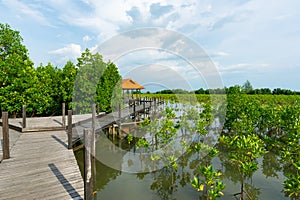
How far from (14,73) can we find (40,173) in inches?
375

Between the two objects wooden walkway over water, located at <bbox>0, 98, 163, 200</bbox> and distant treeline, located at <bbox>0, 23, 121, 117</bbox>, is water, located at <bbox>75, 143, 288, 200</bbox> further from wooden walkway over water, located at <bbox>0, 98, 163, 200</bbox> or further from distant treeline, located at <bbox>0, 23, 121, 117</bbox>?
distant treeline, located at <bbox>0, 23, 121, 117</bbox>

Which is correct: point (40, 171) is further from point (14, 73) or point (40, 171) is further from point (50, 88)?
point (50, 88)

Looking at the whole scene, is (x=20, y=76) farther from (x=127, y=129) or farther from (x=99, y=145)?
(x=127, y=129)

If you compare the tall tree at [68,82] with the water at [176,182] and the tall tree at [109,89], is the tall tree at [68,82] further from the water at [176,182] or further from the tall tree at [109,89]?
the water at [176,182]

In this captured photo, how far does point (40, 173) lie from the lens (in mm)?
4590

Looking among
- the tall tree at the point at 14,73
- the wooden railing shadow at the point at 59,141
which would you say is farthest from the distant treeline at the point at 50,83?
the wooden railing shadow at the point at 59,141

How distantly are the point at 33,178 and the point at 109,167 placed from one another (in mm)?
4224

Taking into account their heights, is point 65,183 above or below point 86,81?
below

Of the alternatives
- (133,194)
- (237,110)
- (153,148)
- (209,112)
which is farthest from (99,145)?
(237,110)

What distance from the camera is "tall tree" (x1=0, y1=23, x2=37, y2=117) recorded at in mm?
11078

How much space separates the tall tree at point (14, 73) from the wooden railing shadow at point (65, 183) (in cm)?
875

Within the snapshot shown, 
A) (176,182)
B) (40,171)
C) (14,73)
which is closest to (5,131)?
(40,171)

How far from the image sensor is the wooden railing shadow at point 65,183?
3.72 metres

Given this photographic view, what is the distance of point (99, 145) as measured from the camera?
11.3m
